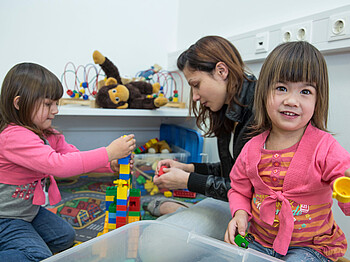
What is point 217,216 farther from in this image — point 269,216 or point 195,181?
point 269,216

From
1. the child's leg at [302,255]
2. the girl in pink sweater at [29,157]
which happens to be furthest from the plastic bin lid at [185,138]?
the child's leg at [302,255]

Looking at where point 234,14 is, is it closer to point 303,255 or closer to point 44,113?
point 44,113

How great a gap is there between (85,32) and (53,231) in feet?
3.83

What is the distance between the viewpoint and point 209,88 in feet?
3.09

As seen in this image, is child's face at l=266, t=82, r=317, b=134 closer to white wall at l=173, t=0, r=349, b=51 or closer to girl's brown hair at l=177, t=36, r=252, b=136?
girl's brown hair at l=177, t=36, r=252, b=136

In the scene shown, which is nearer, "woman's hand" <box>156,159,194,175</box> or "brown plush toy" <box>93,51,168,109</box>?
"woman's hand" <box>156,159,194,175</box>

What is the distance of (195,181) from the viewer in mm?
930

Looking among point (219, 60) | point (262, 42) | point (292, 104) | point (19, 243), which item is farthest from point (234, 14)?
point (19, 243)

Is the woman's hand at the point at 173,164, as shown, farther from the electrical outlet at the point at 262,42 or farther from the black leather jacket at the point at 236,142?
the electrical outlet at the point at 262,42

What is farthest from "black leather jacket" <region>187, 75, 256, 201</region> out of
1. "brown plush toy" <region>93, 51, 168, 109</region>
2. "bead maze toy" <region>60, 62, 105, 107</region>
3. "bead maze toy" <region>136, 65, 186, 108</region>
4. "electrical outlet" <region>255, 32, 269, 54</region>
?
"bead maze toy" <region>60, 62, 105, 107</region>

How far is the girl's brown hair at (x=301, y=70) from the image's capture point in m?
0.62

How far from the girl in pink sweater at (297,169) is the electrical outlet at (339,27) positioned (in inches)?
11.3

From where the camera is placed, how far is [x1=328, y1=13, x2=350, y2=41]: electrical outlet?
831 mm

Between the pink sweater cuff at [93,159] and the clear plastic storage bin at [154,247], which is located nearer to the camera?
the clear plastic storage bin at [154,247]
